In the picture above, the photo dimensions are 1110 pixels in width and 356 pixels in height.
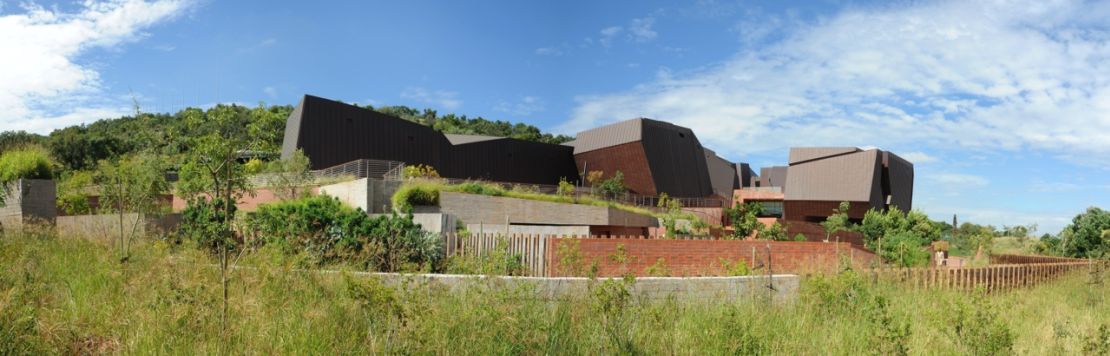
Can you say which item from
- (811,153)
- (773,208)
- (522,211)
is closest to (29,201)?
(522,211)

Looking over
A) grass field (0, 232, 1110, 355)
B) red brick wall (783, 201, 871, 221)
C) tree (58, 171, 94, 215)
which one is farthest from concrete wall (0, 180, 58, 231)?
red brick wall (783, 201, 871, 221)

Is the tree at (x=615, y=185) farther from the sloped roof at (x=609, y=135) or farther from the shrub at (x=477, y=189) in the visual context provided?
the shrub at (x=477, y=189)

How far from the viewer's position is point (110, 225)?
11438mm

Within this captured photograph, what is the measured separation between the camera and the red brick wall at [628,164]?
4416 centimetres

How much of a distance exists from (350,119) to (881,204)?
34.6 metres

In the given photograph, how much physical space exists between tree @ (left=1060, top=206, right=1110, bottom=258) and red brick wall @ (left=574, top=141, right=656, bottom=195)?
24.6 meters

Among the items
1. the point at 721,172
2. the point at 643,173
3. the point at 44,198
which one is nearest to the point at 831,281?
the point at 44,198

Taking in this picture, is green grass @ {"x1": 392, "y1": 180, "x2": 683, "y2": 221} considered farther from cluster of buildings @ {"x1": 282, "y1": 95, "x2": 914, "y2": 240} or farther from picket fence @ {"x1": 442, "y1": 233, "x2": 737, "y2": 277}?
picket fence @ {"x1": 442, "y1": 233, "x2": 737, "y2": 277}

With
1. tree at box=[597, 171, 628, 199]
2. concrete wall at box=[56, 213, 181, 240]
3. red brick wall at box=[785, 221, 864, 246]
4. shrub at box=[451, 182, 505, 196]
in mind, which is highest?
tree at box=[597, 171, 628, 199]

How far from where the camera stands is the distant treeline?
6672 millimetres

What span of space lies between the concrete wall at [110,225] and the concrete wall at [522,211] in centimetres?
1151

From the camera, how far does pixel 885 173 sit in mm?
44156

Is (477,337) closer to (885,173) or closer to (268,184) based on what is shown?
(268,184)

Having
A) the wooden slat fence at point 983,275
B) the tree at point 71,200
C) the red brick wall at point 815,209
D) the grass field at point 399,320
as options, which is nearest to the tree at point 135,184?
the grass field at point 399,320
